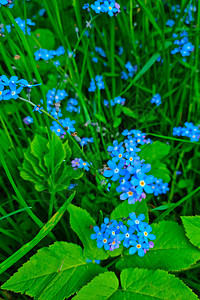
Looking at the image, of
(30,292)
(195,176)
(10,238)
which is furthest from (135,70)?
(30,292)

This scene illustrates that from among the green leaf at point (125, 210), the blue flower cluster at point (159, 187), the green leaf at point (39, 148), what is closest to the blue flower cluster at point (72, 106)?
the green leaf at point (39, 148)

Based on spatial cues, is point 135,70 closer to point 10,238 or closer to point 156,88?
point 156,88

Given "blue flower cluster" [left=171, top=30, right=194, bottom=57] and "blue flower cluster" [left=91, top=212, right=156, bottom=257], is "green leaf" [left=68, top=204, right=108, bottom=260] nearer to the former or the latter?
"blue flower cluster" [left=91, top=212, right=156, bottom=257]

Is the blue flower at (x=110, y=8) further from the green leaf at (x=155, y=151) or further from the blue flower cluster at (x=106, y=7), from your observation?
the green leaf at (x=155, y=151)

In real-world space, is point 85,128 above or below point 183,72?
below

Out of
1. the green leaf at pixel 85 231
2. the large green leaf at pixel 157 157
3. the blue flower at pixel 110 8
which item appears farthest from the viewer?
the large green leaf at pixel 157 157

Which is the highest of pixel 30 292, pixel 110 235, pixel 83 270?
pixel 110 235
